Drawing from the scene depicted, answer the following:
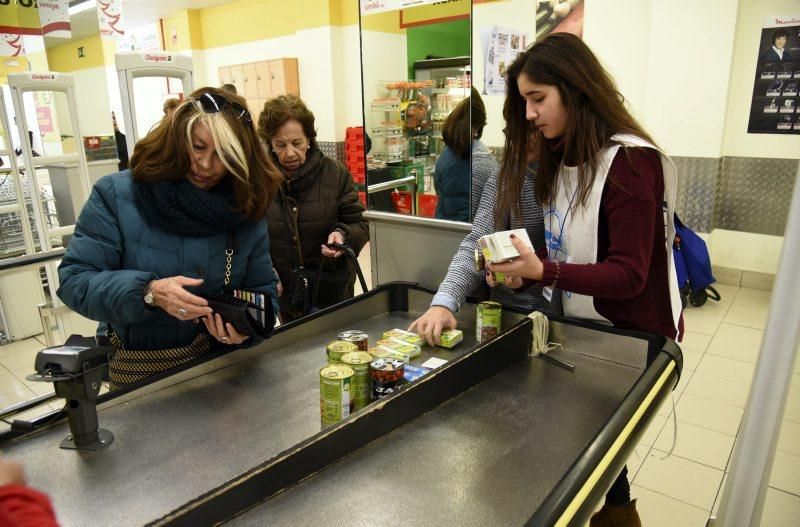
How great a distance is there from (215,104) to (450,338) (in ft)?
3.29

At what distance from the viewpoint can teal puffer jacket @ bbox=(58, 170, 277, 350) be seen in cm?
153

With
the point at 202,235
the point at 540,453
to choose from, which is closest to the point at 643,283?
the point at 540,453

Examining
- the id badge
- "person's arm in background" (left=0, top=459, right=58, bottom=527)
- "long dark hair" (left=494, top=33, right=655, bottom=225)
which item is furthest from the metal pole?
"person's arm in background" (left=0, top=459, right=58, bottom=527)

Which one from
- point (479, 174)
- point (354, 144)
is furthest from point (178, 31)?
point (479, 174)

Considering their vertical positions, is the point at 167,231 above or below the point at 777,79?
below

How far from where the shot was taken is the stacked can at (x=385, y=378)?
1.40 metres

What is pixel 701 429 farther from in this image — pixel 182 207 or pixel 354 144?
pixel 354 144

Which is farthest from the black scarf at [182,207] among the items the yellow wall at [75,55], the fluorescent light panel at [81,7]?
→ the yellow wall at [75,55]

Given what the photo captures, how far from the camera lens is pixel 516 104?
1.76 metres

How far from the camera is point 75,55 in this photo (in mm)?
10250

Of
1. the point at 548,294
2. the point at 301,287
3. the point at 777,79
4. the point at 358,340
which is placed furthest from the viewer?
the point at 777,79

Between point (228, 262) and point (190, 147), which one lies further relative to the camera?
point (228, 262)

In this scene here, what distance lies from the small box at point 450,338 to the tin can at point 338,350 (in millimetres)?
363

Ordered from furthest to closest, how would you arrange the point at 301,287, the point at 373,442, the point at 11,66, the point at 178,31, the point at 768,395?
1. the point at 178,31
2. the point at 11,66
3. the point at 301,287
4. the point at 373,442
5. the point at 768,395
